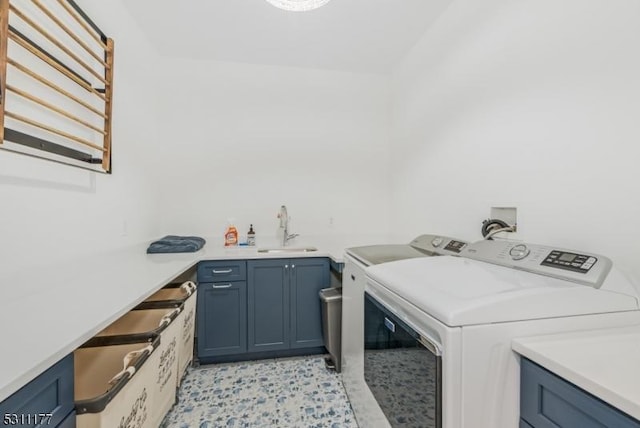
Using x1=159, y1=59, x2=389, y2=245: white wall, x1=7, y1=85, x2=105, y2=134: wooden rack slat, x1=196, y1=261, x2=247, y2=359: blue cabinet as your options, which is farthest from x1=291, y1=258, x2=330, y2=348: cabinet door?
x1=7, y1=85, x2=105, y2=134: wooden rack slat

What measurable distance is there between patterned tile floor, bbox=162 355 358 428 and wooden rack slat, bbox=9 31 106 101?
75.5 inches

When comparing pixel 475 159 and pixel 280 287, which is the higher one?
pixel 475 159

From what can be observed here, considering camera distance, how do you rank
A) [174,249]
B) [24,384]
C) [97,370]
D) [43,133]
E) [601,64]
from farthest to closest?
[174,249] < [43,133] < [97,370] < [601,64] < [24,384]

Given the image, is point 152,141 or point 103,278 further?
point 152,141

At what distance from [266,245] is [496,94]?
2.16 metres

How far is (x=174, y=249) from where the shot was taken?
236 cm

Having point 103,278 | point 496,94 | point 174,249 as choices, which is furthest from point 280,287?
point 496,94

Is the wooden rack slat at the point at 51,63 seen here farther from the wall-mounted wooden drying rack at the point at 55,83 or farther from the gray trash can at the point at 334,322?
the gray trash can at the point at 334,322

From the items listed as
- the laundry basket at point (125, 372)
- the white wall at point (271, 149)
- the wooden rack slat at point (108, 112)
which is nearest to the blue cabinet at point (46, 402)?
the laundry basket at point (125, 372)

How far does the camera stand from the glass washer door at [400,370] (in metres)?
0.92

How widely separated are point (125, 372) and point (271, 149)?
223cm

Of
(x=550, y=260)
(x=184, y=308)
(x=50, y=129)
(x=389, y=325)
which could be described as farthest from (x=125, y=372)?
(x=550, y=260)

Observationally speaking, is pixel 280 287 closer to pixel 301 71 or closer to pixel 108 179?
pixel 108 179

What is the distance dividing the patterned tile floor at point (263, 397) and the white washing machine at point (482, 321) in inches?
30.3
